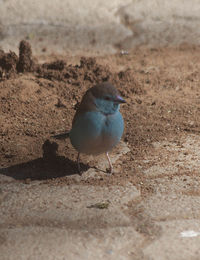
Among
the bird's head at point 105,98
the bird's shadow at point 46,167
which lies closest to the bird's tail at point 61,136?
the bird's shadow at point 46,167

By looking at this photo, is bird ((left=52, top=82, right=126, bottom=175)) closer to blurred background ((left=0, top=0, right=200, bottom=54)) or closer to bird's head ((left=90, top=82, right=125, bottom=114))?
bird's head ((left=90, top=82, right=125, bottom=114))

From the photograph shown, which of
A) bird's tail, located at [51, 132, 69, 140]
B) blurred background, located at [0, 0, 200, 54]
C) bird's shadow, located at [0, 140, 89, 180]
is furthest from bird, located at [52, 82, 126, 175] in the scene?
blurred background, located at [0, 0, 200, 54]

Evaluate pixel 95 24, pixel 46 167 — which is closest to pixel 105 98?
pixel 46 167

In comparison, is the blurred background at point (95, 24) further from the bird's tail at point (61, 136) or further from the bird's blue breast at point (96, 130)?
the bird's blue breast at point (96, 130)

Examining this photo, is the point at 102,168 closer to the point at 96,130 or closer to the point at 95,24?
the point at 96,130

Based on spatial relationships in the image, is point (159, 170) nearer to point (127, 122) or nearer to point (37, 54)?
point (127, 122)

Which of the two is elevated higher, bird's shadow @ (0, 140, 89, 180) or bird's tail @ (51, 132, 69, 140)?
bird's tail @ (51, 132, 69, 140)

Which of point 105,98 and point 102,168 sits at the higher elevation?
point 105,98
